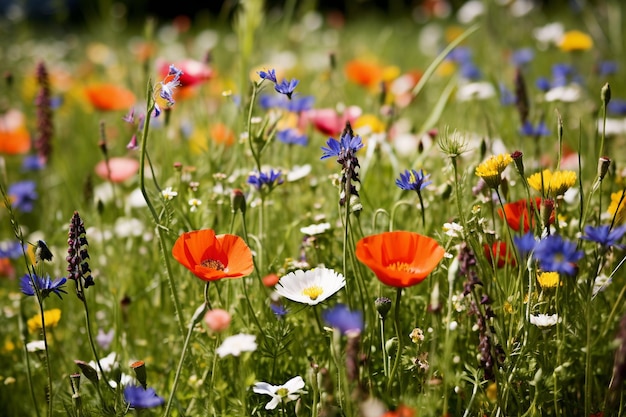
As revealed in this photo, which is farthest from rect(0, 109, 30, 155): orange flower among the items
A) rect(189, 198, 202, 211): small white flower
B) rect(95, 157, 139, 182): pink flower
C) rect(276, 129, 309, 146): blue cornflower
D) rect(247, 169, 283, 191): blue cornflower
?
rect(247, 169, 283, 191): blue cornflower

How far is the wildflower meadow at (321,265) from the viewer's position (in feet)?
3.52

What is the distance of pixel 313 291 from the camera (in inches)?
45.7

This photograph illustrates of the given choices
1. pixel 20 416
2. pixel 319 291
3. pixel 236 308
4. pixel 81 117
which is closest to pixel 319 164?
pixel 236 308

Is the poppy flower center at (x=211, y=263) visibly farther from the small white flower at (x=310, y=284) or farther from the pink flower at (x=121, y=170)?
the pink flower at (x=121, y=170)

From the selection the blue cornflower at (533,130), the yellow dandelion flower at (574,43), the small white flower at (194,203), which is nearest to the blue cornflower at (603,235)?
the small white flower at (194,203)

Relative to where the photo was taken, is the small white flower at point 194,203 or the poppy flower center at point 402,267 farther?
the small white flower at point 194,203

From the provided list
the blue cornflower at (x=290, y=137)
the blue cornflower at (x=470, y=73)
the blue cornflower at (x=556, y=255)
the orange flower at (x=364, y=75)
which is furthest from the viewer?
the blue cornflower at (x=470, y=73)

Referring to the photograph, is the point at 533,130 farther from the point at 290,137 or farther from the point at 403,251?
the point at 403,251

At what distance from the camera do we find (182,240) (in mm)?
1084

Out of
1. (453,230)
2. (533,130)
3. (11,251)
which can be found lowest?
(453,230)

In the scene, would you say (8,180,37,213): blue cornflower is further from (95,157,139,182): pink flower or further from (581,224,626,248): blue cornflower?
(581,224,626,248): blue cornflower

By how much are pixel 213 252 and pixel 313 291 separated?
17cm

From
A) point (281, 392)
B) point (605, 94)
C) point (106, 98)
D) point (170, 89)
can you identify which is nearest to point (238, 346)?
point (281, 392)

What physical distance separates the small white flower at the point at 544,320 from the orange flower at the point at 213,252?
1.43ft
